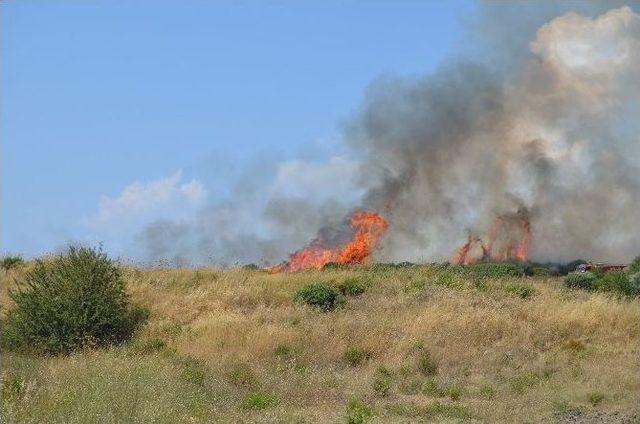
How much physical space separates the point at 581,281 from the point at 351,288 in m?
11.1

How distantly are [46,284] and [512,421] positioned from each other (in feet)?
44.2

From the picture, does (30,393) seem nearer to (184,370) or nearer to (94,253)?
(184,370)

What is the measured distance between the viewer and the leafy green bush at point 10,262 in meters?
28.7

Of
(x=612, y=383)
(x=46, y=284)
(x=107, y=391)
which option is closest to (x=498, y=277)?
(x=612, y=383)

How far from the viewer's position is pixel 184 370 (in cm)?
1394

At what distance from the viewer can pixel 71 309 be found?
19406 mm

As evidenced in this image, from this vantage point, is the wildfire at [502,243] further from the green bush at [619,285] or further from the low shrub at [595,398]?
the low shrub at [595,398]

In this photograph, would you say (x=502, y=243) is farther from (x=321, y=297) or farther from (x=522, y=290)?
(x=321, y=297)

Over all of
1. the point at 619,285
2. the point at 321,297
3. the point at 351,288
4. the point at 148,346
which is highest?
the point at 351,288

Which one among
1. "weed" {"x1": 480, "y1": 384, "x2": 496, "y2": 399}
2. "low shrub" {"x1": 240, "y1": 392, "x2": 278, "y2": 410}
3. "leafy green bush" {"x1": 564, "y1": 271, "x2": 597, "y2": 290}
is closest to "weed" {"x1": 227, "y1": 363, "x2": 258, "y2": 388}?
"low shrub" {"x1": 240, "y1": 392, "x2": 278, "y2": 410}

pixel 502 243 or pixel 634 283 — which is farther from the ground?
pixel 502 243

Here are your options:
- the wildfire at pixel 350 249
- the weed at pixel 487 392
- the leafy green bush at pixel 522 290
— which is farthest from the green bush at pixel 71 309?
the leafy green bush at pixel 522 290

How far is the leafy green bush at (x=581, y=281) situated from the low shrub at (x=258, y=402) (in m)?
20.7

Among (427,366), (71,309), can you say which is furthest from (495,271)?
(71,309)
